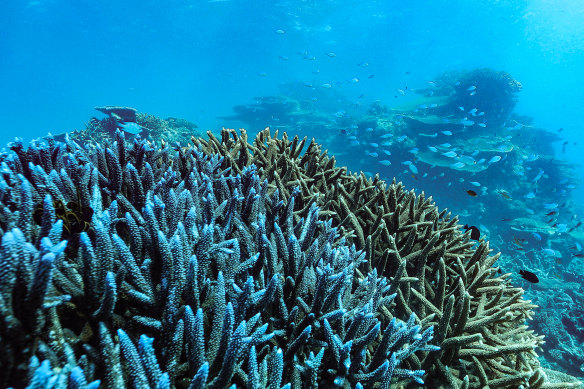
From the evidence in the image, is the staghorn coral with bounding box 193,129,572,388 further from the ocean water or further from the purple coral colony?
the ocean water

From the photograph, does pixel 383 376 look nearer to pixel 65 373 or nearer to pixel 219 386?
pixel 219 386

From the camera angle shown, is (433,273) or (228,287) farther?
(433,273)

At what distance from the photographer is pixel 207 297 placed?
5.60 feet

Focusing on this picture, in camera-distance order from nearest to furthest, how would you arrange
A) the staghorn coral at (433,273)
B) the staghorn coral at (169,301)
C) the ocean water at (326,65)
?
the staghorn coral at (169,301)
the staghorn coral at (433,273)
the ocean water at (326,65)

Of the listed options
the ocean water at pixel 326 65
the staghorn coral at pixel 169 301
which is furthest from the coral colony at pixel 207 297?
the ocean water at pixel 326 65

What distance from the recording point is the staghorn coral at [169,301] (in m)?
1.05

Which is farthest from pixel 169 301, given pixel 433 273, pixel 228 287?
pixel 433 273

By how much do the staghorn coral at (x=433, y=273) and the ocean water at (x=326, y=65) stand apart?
13944mm

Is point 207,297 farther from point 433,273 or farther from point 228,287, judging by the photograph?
point 433,273

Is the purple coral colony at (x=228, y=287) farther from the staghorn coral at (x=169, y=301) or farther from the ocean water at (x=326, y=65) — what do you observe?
the ocean water at (x=326, y=65)

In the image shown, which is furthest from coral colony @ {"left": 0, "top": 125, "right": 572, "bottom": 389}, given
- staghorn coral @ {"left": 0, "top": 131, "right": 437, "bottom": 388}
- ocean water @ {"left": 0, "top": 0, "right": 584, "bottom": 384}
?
ocean water @ {"left": 0, "top": 0, "right": 584, "bottom": 384}

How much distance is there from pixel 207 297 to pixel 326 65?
96300mm

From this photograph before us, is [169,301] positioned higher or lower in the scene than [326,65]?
lower

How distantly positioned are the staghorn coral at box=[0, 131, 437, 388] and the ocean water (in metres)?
16.0
